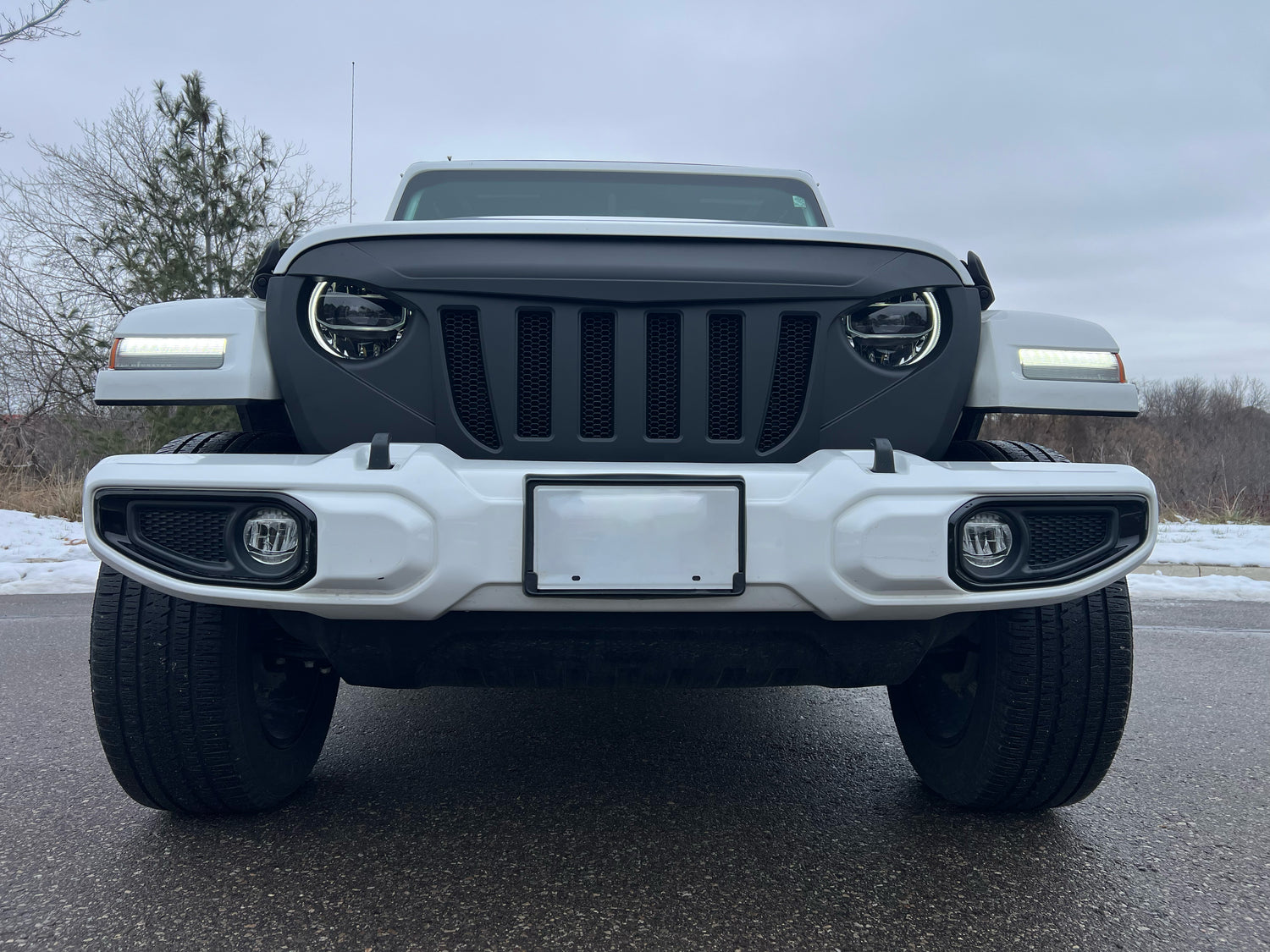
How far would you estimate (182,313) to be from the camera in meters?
1.68

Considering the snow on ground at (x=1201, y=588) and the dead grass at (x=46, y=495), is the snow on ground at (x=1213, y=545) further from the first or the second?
the dead grass at (x=46, y=495)

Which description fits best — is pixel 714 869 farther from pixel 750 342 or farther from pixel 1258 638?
pixel 1258 638

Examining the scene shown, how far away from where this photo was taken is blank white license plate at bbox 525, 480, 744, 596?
145 centimetres

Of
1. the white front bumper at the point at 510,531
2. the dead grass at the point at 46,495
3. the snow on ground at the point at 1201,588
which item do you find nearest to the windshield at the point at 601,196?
the white front bumper at the point at 510,531

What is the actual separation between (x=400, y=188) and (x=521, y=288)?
1983 mm

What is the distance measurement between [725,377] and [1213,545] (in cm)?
765

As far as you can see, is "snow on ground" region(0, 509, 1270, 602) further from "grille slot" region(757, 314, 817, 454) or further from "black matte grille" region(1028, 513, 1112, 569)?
"grille slot" region(757, 314, 817, 454)

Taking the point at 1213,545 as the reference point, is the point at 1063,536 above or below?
above

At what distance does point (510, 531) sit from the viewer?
142cm

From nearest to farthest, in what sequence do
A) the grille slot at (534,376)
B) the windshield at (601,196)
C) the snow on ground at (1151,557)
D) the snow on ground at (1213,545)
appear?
the grille slot at (534,376)
the windshield at (601,196)
the snow on ground at (1151,557)
the snow on ground at (1213,545)

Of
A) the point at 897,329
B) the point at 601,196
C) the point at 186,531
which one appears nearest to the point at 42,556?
the point at 601,196

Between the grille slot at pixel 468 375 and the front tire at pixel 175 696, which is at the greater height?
the grille slot at pixel 468 375

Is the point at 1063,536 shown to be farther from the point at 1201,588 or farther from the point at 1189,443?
the point at 1189,443

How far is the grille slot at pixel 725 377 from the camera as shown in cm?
169
